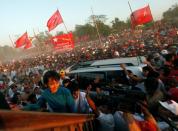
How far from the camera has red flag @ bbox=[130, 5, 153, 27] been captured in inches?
750

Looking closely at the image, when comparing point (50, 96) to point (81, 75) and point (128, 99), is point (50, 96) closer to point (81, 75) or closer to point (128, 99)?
point (128, 99)

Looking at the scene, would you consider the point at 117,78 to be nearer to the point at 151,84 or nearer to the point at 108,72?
the point at 108,72

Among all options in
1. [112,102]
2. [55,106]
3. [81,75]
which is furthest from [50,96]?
[81,75]

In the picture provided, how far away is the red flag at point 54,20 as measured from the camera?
22.7 meters

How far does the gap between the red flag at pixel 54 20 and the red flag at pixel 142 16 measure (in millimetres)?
5920

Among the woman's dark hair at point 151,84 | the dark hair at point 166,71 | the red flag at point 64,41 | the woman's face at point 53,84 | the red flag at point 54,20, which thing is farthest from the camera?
the red flag at point 54,20

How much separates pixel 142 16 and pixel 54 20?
710 cm

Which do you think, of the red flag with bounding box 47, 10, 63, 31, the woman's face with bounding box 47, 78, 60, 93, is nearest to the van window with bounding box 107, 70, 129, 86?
the woman's face with bounding box 47, 78, 60, 93

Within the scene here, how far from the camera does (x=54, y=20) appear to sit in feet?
75.4

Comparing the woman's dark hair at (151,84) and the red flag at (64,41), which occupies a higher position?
the red flag at (64,41)

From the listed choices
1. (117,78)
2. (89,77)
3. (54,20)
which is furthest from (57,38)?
(117,78)

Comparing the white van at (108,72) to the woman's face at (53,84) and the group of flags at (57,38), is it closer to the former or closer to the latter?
the woman's face at (53,84)

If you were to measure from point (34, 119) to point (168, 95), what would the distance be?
4.43 m

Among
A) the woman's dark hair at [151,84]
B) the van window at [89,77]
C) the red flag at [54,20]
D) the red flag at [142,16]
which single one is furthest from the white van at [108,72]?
the red flag at [54,20]
